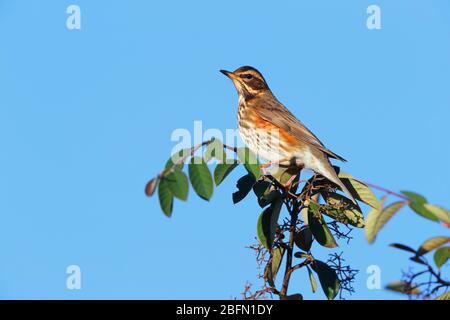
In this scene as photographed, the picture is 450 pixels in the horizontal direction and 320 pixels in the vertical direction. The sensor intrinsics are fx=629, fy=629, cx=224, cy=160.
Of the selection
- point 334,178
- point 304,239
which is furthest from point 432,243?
point 334,178

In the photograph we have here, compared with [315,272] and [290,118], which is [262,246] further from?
[290,118]

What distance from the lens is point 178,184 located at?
157 inches

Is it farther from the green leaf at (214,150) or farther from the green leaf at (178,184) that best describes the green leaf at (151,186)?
the green leaf at (214,150)

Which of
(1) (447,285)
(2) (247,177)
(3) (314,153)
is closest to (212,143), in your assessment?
(2) (247,177)

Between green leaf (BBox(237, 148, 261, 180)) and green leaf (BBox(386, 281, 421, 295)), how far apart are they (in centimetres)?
128

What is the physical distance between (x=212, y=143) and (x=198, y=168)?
28 centimetres

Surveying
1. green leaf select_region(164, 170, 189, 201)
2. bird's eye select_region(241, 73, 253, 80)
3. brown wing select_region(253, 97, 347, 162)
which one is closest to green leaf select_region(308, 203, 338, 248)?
green leaf select_region(164, 170, 189, 201)

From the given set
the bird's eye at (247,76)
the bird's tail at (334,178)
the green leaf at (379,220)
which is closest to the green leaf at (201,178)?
the green leaf at (379,220)

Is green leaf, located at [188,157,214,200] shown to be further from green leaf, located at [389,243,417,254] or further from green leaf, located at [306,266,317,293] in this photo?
green leaf, located at [306,266,317,293]

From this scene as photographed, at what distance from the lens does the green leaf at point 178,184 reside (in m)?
3.95

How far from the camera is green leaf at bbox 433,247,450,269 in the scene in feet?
11.8

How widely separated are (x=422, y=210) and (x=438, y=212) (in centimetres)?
10
